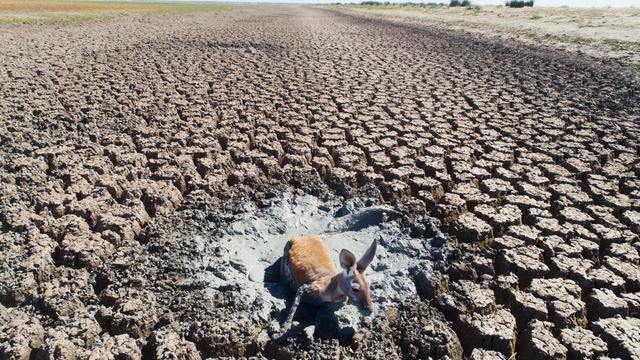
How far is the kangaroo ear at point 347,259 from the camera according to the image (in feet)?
8.55

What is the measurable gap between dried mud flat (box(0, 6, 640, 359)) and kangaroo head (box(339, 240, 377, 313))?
25 cm

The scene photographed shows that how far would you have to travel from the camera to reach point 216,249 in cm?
352

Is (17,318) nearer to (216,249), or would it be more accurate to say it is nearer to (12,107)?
(216,249)

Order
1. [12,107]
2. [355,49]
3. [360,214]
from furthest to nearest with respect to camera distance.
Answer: [355,49] < [12,107] < [360,214]

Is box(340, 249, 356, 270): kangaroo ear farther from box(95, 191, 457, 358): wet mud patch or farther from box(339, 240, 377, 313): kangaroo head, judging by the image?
box(95, 191, 457, 358): wet mud patch

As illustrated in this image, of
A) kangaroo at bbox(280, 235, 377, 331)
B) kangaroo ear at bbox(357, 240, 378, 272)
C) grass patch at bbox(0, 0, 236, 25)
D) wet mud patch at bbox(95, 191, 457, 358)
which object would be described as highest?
grass patch at bbox(0, 0, 236, 25)

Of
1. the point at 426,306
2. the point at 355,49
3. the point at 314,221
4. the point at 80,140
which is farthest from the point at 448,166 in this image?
the point at 355,49

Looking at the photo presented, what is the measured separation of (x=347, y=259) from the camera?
103 inches

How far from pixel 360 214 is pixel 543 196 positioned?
185 cm

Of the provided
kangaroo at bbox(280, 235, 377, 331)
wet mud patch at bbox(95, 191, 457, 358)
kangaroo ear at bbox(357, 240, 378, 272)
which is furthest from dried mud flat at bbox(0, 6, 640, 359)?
kangaroo ear at bbox(357, 240, 378, 272)

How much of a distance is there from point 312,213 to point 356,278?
166cm

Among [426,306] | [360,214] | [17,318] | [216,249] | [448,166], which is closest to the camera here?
[17,318]

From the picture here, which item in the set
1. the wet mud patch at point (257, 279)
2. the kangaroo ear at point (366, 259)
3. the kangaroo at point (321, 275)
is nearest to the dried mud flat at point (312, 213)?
the wet mud patch at point (257, 279)

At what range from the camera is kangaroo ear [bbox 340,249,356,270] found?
2.61 metres
